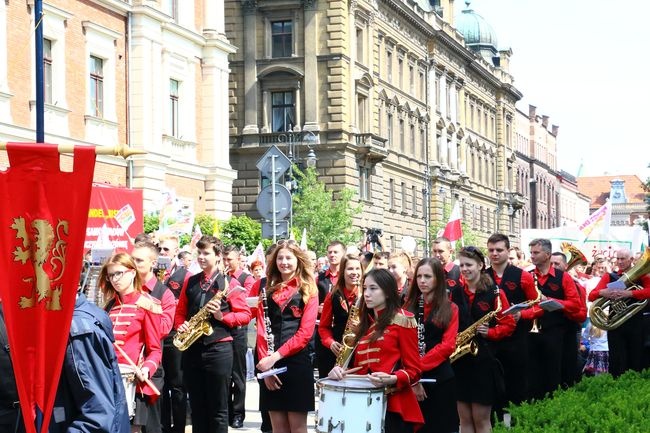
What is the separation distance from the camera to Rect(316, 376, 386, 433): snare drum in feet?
27.6

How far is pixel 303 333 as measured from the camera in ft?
34.4

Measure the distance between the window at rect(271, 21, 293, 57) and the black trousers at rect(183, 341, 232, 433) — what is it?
49.0 metres

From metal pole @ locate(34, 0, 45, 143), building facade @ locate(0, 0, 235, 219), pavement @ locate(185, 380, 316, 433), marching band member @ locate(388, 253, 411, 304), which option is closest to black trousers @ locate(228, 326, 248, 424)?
pavement @ locate(185, 380, 316, 433)

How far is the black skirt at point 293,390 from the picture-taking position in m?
10.4

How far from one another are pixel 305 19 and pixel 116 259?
51333mm

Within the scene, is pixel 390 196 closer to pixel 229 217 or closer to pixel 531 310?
pixel 229 217

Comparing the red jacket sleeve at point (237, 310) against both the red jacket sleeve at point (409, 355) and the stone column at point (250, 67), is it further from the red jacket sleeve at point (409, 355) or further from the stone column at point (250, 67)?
the stone column at point (250, 67)

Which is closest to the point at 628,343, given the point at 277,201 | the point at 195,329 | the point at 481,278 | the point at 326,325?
the point at 481,278

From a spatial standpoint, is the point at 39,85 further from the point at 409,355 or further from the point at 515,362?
the point at 409,355

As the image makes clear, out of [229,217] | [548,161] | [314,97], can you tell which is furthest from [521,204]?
[229,217]

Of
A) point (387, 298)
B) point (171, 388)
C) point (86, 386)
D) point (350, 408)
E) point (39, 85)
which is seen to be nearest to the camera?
point (86, 386)

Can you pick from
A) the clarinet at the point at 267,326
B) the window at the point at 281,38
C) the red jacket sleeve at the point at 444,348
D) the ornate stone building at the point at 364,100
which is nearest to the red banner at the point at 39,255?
the red jacket sleeve at the point at 444,348

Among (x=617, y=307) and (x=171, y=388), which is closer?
(x=171, y=388)

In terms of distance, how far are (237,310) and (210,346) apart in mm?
427
